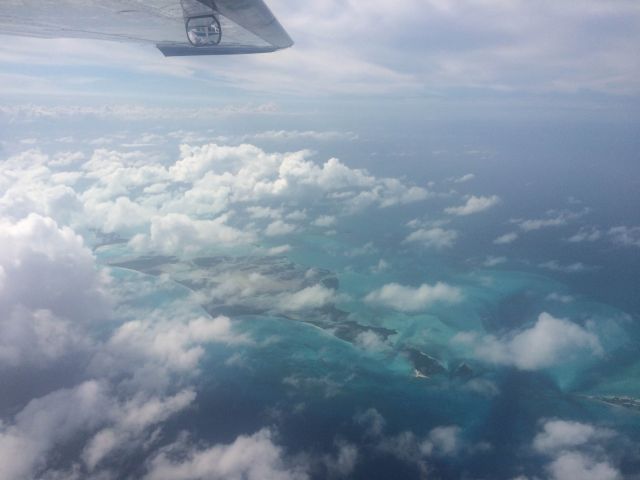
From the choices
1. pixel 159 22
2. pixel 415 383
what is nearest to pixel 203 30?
pixel 159 22

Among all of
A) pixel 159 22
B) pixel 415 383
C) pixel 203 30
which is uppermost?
pixel 159 22

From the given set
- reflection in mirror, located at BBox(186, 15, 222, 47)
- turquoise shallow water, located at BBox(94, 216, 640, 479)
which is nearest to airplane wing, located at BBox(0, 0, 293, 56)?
reflection in mirror, located at BBox(186, 15, 222, 47)

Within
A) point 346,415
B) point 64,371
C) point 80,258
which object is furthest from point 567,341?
point 80,258

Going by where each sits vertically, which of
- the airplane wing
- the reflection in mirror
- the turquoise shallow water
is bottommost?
the turquoise shallow water

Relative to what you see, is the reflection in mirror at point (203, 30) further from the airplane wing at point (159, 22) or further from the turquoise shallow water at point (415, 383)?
the turquoise shallow water at point (415, 383)

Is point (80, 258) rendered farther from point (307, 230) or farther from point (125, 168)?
point (125, 168)

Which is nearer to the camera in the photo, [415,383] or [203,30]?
[203,30]

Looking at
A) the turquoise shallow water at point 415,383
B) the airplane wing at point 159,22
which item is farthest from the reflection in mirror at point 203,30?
the turquoise shallow water at point 415,383

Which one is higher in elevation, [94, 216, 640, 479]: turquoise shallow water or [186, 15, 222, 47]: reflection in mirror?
[186, 15, 222, 47]: reflection in mirror

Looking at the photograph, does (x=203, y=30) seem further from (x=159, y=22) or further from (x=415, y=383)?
(x=415, y=383)

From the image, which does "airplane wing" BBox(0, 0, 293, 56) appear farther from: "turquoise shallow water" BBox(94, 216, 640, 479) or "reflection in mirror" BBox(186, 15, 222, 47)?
"turquoise shallow water" BBox(94, 216, 640, 479)
